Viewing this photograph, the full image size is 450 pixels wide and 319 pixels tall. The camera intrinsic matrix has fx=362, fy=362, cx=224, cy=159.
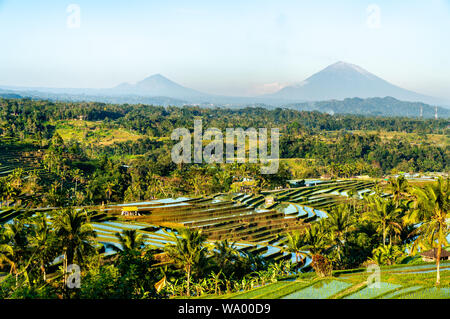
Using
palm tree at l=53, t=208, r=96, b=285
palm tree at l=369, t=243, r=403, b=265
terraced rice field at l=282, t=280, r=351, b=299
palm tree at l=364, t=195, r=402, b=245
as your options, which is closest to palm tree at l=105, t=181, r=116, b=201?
palm tree at l=53, t=208, r=96, b=285

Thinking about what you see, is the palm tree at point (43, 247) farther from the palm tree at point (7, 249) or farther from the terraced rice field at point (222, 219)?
the terraced rice field at point (222, 219)

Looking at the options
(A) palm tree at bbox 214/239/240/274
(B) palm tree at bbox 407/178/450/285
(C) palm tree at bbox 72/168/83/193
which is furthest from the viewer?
(C) palm tree at bbox 72/168/83/193

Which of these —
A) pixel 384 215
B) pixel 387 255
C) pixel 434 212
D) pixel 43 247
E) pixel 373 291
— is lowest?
pixel 387 255

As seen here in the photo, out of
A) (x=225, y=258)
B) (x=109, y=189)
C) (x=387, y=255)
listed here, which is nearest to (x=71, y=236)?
(x=225, y=258)

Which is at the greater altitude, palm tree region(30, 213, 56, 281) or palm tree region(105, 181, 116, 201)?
palm tree region(30, 213, 56, 281)

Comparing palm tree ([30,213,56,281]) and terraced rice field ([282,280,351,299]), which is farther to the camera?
palm tree ([30,213,56,281])

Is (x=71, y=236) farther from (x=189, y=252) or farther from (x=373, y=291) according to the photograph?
(x=373, y=291)

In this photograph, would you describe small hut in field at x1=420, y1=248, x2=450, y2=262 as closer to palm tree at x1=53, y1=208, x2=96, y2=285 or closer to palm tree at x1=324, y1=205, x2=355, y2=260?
palm tree at x1=324, y1=205, x2=355, y2=260

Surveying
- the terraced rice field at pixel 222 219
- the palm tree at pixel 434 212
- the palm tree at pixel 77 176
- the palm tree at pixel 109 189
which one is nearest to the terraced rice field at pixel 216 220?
the terraced rice field at pixel 222 219
